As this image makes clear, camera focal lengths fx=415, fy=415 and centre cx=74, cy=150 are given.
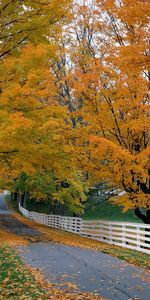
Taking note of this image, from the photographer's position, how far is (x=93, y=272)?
1070cm

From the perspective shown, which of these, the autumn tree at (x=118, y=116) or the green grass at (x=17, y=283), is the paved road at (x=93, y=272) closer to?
the green grass at (x=17, y=283)

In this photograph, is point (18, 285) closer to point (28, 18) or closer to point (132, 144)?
point (28, 18)

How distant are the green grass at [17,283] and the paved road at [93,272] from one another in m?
0.50

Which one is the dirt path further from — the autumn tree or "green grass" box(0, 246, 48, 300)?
the autumn tree

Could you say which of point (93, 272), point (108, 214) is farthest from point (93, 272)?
point (108, 214)

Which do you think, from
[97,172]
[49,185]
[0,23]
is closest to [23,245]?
[97,172]

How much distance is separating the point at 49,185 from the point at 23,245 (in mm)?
14885

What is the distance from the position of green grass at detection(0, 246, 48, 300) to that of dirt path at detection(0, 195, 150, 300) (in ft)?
1.57

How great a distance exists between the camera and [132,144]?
62.0 ft

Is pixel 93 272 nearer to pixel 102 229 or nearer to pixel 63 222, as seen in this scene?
pixel 102 229

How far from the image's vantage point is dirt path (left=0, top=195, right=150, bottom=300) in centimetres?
852

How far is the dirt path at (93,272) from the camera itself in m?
8.52

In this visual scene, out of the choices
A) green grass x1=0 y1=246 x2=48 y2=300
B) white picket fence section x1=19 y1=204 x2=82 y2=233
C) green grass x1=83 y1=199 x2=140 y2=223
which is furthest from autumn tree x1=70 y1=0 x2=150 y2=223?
green grass x1=83 y1=199 x2=140 y2=223

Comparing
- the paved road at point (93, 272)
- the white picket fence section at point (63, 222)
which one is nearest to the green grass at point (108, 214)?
the white picket fence section at point (63, 222)
